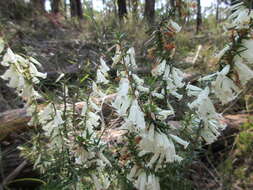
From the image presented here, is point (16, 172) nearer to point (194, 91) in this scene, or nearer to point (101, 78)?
point (101, 78)

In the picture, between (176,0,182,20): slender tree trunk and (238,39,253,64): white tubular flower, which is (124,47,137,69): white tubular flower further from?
(238,39,253,64): white tubular flower

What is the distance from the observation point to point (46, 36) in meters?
9.49

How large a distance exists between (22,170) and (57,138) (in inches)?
66.6

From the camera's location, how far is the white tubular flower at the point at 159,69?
5.24ft

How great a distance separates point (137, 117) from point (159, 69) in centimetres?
39

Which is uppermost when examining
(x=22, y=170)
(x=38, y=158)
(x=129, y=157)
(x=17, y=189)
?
(x=129, y=157)

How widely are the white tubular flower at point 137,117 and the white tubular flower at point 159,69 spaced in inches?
11.5

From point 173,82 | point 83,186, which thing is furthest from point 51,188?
point 173,82

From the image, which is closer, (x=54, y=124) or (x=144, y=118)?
(x=144, y=118)

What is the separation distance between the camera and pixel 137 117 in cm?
136

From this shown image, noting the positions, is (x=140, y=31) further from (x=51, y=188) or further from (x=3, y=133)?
(x=51, y=188)

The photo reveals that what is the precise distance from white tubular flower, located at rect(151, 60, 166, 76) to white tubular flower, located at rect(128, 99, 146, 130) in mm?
291

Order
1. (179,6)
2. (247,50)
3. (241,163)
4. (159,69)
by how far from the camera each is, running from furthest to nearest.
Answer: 1. (241,163)
2. (179,6)
3. (159,69)
4. (247,50)

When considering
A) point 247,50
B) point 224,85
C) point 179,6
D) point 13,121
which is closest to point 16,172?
point 13,121
